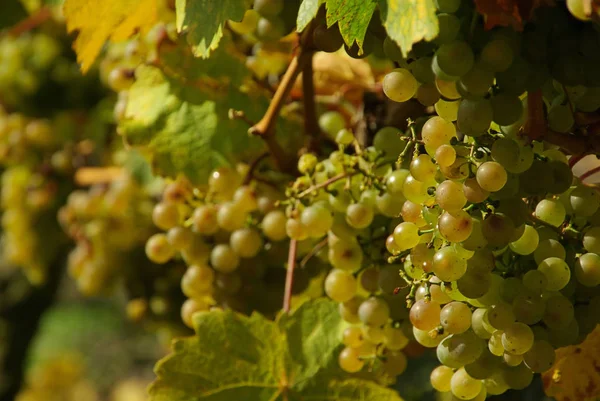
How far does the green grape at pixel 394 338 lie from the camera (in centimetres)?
55

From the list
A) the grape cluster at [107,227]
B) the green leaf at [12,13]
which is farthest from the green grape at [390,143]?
the green leaf at [12,13]

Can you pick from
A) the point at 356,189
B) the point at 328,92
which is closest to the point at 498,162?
the point at 356,189

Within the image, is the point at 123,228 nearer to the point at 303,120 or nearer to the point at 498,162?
the point at 303,120

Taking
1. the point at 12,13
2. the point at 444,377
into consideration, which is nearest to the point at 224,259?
the point at 444,377

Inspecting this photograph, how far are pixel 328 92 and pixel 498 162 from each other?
0.40 m

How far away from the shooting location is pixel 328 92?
0.79m

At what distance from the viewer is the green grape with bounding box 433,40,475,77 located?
406 millimetres

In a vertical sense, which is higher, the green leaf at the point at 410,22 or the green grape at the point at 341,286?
the green leaf at the point at 410,22

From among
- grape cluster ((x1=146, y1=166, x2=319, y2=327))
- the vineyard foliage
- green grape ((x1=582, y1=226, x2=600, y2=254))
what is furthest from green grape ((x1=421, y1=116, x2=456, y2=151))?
grape cluster ((x1=146, y1=166, x2=319, y2=327))

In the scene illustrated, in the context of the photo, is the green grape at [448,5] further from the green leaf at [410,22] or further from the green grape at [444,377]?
the green grape at [444,377]

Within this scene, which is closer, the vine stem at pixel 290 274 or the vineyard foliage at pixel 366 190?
the vineyard foliage at pixel 366 190

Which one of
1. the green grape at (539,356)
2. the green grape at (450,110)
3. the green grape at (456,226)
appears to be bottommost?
the green grape at (539,356)

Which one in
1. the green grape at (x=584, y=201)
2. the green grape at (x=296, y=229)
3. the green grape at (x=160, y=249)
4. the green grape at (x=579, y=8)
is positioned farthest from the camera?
the green grape at (x=160, y=249)

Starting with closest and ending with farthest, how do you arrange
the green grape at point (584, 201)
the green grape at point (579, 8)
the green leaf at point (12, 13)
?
the green grape at point (579, 8)
the green grape at point (584, 201)
the green leaf at point (12, 13)
